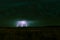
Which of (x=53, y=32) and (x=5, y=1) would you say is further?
(x=5, y=1)

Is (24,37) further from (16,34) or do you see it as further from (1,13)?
(1,13)

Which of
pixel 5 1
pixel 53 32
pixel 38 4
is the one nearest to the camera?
pixel 53 32

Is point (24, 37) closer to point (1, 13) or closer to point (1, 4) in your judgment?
point (1, 4)

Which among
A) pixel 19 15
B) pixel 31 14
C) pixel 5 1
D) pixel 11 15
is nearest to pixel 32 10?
pixel 31 14

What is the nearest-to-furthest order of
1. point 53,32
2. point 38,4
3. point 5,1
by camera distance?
point 53,32 → point 5,1 → point 38,4

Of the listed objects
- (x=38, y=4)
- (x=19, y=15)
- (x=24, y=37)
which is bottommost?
(x=24, y=37)

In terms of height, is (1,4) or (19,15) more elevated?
(1,4)
